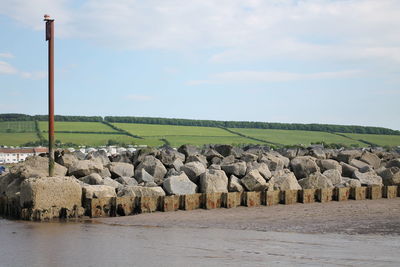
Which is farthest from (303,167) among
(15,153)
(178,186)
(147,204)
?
(15,153)

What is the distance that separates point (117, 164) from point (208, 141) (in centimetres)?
8588

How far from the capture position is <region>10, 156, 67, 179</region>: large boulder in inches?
1129

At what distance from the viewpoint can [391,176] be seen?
36.4 m

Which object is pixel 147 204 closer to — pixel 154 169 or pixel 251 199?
pixel 251 199

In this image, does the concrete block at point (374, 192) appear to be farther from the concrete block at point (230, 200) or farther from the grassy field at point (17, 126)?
the grassy field at point (17, 126)

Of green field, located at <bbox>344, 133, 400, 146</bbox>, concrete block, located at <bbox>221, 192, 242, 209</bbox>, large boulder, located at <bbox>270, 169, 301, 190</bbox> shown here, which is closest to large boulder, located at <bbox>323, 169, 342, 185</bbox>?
large boulder, located at <bbox>270, 169, 301, 190</bbox>

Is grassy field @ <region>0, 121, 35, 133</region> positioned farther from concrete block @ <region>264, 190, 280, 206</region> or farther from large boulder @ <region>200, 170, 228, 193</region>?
concrete block @ <region>264, 190, 280, 206</region>

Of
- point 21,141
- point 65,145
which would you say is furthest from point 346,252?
point 21,141

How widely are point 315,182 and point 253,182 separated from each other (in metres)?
4.27

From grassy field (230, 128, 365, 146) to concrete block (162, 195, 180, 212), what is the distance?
94755 millimetres

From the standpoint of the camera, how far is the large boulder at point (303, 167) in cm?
3594

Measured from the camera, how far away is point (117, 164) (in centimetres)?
3294

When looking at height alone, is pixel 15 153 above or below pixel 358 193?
below

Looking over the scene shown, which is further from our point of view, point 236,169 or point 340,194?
point 236,169
